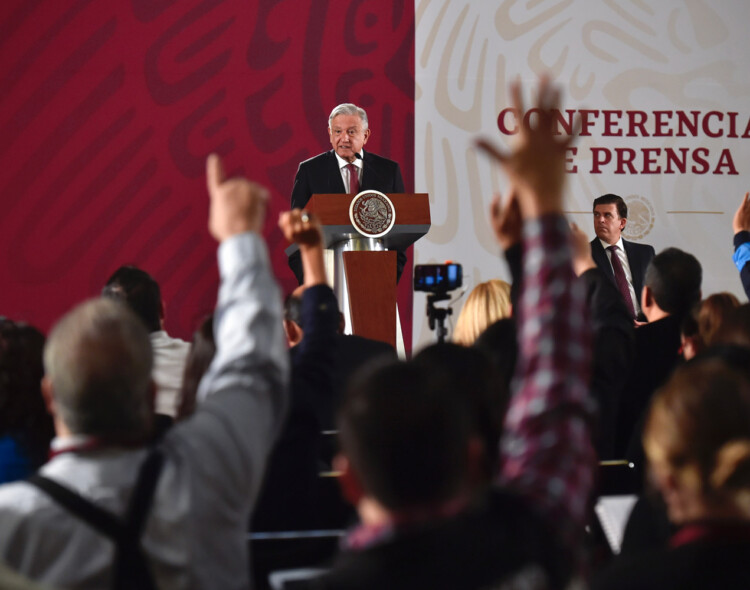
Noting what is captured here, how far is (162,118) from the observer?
6.14m

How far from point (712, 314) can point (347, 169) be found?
3.15 metres

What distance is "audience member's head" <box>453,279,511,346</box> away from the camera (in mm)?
2352

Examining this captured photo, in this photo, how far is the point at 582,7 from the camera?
6.39m

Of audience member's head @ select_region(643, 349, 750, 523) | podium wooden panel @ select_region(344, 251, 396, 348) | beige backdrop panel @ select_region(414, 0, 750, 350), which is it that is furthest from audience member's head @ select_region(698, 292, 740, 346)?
beige backdrop panel @ select_region(414, 0, 750, 350)

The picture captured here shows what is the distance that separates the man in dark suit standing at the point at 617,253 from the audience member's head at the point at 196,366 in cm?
374

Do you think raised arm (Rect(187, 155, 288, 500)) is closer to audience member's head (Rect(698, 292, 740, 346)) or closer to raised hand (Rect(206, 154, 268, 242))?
raised hand (Rect(206, 154, 268, 242))

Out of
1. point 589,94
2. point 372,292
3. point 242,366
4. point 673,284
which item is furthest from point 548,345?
point 589,94

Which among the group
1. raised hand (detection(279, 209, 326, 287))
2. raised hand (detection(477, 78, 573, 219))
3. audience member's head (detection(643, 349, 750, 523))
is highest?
raised hand (detection(477, 78, 573, 219))

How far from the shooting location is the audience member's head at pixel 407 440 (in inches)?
33.4

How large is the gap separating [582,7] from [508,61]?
686 mm

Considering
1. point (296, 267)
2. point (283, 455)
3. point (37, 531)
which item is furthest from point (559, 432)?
point (296, 267)

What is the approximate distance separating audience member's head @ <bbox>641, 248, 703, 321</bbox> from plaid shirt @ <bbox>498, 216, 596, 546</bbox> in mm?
1504

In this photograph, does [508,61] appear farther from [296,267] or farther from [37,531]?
[37,531]

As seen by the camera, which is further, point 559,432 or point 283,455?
point 283,455
